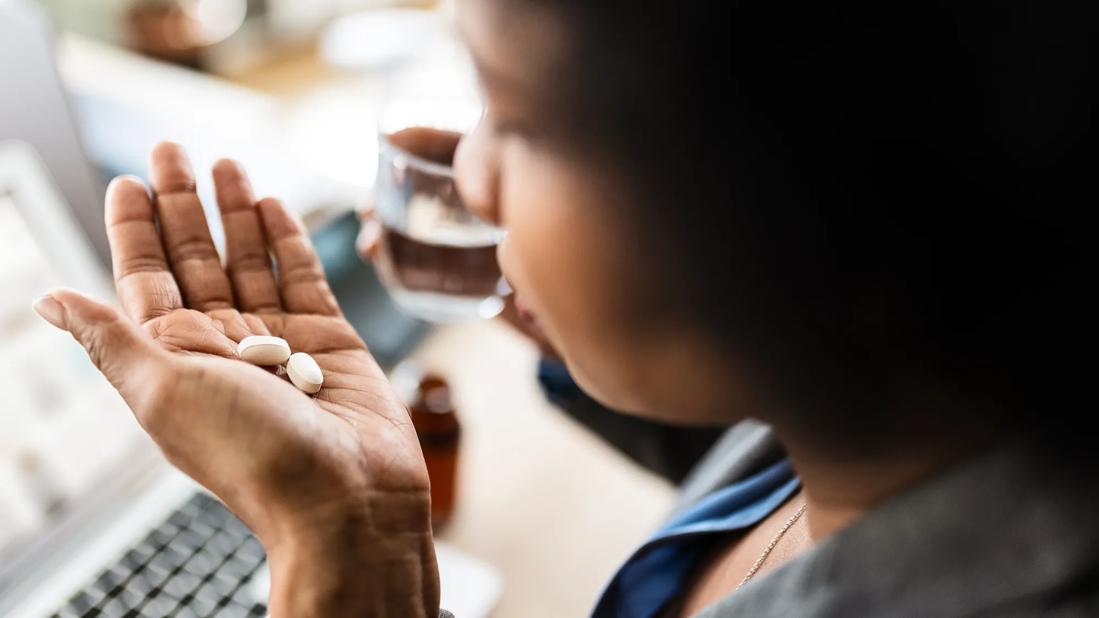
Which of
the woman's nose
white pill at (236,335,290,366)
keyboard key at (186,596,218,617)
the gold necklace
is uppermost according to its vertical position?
the woman's nose

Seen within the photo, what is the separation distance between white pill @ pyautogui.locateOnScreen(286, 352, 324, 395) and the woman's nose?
0.17 m

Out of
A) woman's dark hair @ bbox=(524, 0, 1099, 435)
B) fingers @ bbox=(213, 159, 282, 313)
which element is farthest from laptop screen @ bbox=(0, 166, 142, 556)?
woman's dark hair @ bbox=(524, 0, 1099, 435)

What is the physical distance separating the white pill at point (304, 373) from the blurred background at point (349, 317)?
8.3 inches

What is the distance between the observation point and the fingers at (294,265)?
1.89ft

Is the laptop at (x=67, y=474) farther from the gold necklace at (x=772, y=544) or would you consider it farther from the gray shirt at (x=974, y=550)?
the gray shirt at (x=974, y=550)

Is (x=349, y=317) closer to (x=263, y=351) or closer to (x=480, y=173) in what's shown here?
(x=263, y=351)

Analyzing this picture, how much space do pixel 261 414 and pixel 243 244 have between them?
20 centimetres

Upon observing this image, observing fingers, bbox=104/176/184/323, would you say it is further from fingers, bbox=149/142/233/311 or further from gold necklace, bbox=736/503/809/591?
gold necklace, bbox=736/503/809/591

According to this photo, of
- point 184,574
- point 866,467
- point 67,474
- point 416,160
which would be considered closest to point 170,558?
point 184,574

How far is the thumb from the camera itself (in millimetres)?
399

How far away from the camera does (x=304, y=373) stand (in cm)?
48

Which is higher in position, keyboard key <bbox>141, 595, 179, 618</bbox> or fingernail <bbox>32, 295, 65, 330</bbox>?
fingernail <bbox>32, 295, 65, 330</bbox>

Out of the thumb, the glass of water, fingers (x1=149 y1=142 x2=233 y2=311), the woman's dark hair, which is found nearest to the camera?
the woman's dark hair

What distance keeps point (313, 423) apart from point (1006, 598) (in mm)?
335
